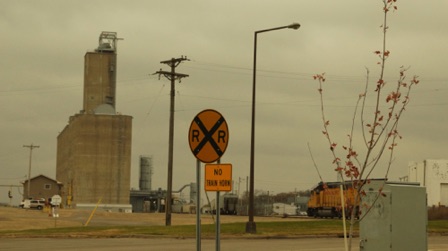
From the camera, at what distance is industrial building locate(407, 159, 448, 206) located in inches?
2982

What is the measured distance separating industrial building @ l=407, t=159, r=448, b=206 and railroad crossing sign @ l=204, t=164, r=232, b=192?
66.2 metres

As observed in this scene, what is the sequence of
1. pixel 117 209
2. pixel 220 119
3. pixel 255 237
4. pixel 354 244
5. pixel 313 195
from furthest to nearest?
1. pixel 117 209
2. pixel 313 195
3. pixel 255 237
4. pixel 354 244
5. pixel 220 119

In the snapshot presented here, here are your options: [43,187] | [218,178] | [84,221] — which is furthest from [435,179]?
[43,187]

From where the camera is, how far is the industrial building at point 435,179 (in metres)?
75.8

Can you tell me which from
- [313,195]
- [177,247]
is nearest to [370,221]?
[177,247]

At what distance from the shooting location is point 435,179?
75875 millimetres

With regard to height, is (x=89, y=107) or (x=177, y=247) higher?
(x=89, y=107)

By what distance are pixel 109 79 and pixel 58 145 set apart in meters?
33.3

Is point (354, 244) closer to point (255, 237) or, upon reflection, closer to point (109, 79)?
point (255, 237)

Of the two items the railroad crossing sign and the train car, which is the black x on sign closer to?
the railroad crossing sign

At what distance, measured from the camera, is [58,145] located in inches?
5994

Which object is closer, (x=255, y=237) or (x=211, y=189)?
(x=211, y=189)

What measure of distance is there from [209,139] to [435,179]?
67548 mm

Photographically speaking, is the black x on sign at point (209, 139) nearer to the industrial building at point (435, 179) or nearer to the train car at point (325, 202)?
the train car at point (325, 202)
